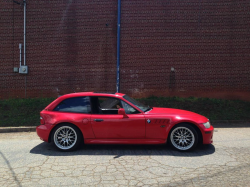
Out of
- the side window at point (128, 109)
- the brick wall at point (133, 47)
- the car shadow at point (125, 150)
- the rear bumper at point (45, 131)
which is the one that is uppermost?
the brick wall at point (133, 47)

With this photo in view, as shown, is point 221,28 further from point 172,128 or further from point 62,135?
point 62,135

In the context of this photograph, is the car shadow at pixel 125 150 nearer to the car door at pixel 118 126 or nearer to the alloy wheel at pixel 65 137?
the alloy wheel at pixel 65 137

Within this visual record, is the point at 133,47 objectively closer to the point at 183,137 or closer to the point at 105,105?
the point at 105,105

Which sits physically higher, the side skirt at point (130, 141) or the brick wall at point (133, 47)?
the brick wall at point (133, 47)

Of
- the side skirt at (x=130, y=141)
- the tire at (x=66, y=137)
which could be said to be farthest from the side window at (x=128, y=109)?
the tire at (x=66, y=137)

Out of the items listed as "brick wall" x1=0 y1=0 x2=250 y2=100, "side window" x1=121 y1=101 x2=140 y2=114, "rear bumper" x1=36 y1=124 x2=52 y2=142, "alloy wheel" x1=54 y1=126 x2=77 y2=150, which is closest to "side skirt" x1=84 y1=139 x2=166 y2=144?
"alloy wheel" x1=54 y1=126 x2=77 y2=150

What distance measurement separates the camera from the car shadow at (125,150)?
16.9 ft

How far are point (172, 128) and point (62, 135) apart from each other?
8.52 feet

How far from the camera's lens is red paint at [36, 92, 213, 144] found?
5242 millimetres

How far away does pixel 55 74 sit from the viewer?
12.1 metres

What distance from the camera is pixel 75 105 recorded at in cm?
571

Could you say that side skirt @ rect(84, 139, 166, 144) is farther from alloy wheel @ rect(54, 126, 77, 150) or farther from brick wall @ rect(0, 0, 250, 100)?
brick wall @ rect(0, 0, 250, 100)

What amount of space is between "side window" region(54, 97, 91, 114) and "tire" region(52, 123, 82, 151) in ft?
1.38

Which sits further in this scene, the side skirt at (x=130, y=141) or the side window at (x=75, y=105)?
the side window at (x=75, y=105)
